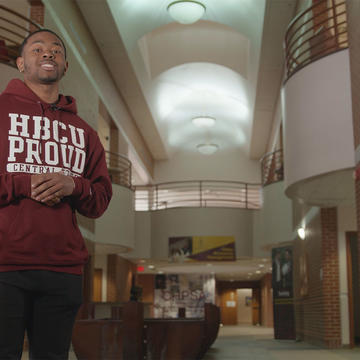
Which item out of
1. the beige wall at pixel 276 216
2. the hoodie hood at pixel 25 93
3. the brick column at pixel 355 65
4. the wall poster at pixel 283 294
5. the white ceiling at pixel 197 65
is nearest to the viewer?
the hoodie hood at pixel 25 93

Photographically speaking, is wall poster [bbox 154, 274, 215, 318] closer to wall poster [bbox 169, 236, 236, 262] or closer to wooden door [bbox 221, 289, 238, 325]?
wall poster [bbox 169, 236, 236, 262]

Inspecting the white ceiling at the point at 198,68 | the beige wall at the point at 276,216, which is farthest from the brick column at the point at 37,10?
the beige wall at the point at 276,216

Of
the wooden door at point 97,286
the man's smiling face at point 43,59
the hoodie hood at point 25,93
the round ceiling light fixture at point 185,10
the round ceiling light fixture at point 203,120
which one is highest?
the round ceiling light fixture at point 185,10

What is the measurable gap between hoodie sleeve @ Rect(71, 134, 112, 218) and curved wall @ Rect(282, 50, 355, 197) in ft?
22.4

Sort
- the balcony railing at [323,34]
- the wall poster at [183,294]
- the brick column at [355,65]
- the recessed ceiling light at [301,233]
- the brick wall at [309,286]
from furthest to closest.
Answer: the wall poster at [183,294] < the recessed ceiling light at [301,233] < the brick wall at [309,286] < the balcony railing at [323,34] < the brick column at [355,65]

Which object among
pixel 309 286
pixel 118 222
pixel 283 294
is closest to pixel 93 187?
pixel 309 286

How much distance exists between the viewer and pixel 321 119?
8789 mm

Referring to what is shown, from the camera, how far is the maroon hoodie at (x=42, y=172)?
1.63 m

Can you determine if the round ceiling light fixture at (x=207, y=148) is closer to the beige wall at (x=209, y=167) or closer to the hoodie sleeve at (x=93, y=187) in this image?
the beige wall at (x=209, y=167)

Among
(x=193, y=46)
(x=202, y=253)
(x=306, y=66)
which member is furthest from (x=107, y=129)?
(x=306, y=66)

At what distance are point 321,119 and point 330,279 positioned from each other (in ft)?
15.0

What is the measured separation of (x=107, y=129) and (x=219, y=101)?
5.24 m

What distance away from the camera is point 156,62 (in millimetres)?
20000

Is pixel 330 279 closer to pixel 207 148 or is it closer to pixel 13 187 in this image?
pixel 13 187
